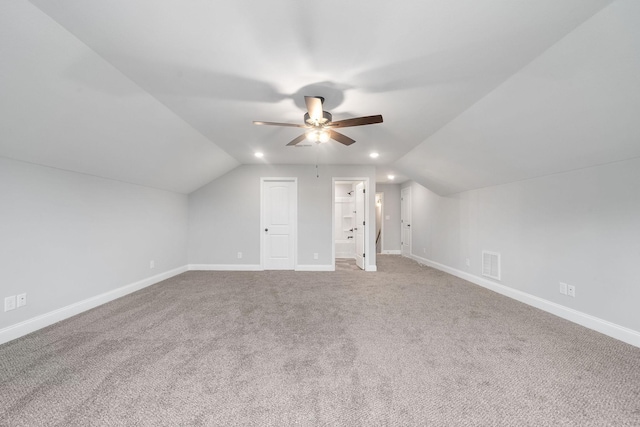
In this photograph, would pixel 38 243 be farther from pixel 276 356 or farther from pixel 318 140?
pixel 318 140

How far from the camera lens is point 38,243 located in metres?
2.76

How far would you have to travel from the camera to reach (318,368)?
2045mm

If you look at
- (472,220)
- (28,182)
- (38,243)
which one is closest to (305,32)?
Result: (28,182)

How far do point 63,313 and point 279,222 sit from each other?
3678 mm

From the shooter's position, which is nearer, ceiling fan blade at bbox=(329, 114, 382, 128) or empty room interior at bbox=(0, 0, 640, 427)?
empty room interior at bbox=(0, 0, 640, 427)

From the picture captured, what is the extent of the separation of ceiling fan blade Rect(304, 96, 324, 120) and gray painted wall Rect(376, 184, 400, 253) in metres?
6.41

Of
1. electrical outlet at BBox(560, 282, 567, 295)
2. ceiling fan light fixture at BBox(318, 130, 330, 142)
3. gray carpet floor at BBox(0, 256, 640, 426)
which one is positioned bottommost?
gray carpet floor at BBox(0, 256, 640, 426)

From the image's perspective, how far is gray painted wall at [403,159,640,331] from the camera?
253cm

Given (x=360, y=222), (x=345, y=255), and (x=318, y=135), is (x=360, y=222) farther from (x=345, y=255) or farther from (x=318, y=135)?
(x=318, y=135)

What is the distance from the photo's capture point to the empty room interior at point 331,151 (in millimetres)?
1639

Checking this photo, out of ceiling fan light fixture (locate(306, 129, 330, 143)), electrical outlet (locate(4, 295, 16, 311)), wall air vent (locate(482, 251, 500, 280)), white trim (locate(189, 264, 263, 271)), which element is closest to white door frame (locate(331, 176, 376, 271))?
white trim (locate(189, 264, 263, 271))

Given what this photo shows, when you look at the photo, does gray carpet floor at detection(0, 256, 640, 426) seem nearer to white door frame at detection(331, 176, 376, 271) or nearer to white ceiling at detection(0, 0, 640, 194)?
white ceiling at detection(0, 0, 640, 194)

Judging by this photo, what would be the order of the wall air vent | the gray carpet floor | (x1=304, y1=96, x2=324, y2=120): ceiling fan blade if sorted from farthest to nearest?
the wall air vent < (x1=304, y1=96, x2=324, y2=120): ceiling fan blade < the gray carpet floor

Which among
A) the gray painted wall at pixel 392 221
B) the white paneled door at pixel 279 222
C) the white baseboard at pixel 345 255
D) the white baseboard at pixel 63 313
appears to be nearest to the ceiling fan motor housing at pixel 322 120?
the white paneled door at pixel 279 222
